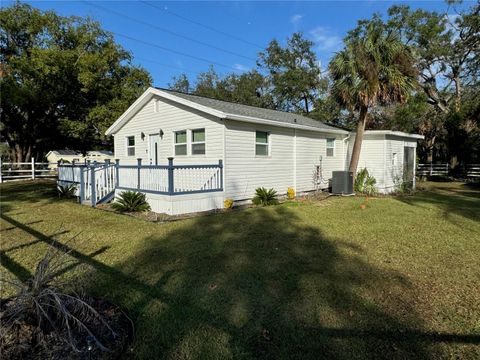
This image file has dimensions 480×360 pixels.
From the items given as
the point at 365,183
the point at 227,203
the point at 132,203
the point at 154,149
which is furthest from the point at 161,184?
the point at 365,183

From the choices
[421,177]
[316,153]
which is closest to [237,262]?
[316,153]

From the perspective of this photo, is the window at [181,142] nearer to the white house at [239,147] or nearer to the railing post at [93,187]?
the white house at [239,147]

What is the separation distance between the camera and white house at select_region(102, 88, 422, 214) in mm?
9820

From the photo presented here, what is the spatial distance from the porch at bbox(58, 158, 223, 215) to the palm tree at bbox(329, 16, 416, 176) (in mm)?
7239

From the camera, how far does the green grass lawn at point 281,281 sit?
2719 mm

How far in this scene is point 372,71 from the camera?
12.5 m

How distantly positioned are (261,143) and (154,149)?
14.5ft

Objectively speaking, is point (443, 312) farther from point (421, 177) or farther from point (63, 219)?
point (421, 177)

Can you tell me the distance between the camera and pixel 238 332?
2.87 metres

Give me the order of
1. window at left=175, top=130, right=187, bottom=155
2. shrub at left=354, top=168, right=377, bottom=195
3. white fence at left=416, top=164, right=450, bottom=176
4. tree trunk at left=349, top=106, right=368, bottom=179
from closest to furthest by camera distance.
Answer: window at left=175, top=130, right=187, bottom=155, tree trunk at left=349, top=106, right=368, bottom=179, shrub at left=354, top=168, right=377, bottom=195, white fence at left=416, top=164, right=450, bottom=176

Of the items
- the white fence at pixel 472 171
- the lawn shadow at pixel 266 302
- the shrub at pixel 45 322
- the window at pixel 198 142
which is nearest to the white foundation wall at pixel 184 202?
the window at pixel 198 142

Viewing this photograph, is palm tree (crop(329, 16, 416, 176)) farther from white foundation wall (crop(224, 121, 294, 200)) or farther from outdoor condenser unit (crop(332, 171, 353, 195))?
white foundation wall (crop(224, 121, 294, 200))

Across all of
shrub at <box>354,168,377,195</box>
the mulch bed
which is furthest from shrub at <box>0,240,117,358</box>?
shrub at <box>354,168,377,195</box>

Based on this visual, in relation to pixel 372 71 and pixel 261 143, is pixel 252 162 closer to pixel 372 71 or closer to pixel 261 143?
pixel 261 143
